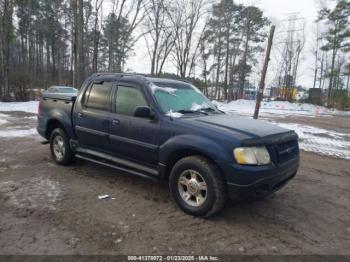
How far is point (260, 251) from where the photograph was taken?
3.06 meters

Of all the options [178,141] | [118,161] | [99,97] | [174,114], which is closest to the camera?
[178,141]

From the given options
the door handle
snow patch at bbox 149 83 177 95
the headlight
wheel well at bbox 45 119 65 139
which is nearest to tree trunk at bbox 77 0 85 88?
wheel well at bbox 45 119 65 139

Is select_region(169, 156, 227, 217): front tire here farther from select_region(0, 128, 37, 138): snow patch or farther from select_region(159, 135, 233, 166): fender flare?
select_region(0, 128, 37, 138): snow patch

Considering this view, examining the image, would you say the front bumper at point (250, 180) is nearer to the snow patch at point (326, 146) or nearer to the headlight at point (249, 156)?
the headlight at point (249, 156)

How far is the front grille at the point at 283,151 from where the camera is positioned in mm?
3641

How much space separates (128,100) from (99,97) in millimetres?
747

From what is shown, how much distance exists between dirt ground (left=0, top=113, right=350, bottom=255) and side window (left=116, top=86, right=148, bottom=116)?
1320 millimetres

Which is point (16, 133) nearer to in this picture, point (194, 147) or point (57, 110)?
point (57, 110)

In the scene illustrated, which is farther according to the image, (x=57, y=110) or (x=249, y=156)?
(x=57, y=110)

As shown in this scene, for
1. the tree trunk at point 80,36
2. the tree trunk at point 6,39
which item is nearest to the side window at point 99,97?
the tree trunk at point 80,36

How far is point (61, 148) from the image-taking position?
19.0ft

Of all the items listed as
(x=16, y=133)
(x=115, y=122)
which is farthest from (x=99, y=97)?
(x=16, y=133)

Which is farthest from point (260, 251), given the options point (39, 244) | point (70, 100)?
point (70, 100)

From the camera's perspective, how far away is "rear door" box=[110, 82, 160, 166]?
4148 millimetres
